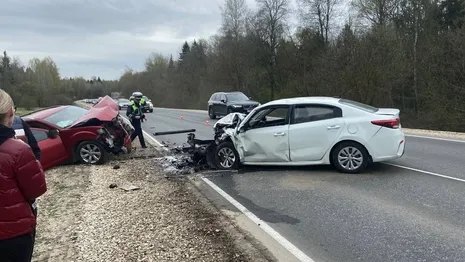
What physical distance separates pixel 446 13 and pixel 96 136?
31.7 meters

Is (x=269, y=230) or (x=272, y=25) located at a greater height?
(x=272, y=25)

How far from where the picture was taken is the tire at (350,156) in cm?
779

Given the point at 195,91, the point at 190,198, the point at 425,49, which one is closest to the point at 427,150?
the point at 190,198

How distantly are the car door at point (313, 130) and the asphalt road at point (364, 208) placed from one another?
0.45 meters

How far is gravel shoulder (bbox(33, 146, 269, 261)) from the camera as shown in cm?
439

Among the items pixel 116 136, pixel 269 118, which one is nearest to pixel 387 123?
pixel 269 118

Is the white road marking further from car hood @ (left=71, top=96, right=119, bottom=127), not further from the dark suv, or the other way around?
the dark suv

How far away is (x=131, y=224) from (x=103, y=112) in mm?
5719

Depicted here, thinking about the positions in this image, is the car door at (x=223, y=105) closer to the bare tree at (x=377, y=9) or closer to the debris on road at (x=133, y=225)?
the debris on road at (x=133, y=225)

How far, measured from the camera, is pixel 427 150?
1059 cm

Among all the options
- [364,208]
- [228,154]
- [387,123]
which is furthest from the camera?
[228,154]

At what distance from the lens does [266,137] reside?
27.2 feet

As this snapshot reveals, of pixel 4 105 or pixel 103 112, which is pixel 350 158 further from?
pixel 4 105

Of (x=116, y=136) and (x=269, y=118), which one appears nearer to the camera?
(x=269, y=118)
